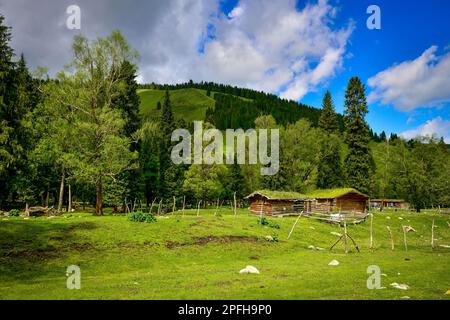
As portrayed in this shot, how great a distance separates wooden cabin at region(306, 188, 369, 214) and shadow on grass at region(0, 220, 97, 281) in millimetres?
46894

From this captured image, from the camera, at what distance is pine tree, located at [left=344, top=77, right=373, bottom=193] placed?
68.3m

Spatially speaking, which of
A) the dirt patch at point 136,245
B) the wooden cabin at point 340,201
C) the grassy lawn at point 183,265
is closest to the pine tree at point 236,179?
the wooden cabin at point 340,201

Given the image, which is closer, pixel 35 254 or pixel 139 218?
pixel 35 254

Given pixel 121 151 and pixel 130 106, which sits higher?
pixel 130 106

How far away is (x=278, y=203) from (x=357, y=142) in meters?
25.4

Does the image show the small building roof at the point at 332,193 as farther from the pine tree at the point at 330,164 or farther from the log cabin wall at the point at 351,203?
the pine tree at the point at 330,164

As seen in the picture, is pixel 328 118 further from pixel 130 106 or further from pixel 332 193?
pixel 130 106

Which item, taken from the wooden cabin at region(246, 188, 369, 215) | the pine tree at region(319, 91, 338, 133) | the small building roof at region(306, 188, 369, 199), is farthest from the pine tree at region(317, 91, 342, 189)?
the small building roof at region(306, 188, 369, 199)

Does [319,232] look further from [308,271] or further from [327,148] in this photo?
[327,148]

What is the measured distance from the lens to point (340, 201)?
6200 cm

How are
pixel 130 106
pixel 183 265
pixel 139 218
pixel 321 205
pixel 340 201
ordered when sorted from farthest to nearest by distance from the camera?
pixel 321 205 → pixel 340 201 → pixel 130 106 → pixel 139 218 → pixel 183 265

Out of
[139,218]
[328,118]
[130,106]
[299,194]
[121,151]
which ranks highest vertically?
[328,118]

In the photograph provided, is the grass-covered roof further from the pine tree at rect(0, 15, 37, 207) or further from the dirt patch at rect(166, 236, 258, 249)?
the pine tree at rect(0, 15, 37, 207)

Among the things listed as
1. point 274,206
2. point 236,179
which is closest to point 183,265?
point 274,206
